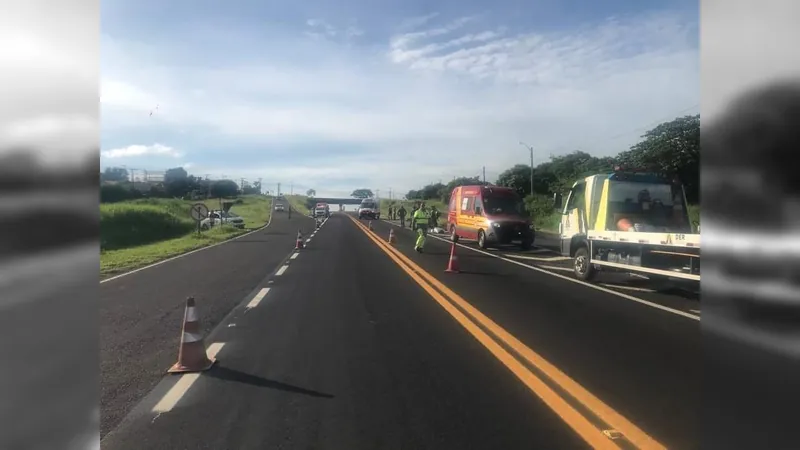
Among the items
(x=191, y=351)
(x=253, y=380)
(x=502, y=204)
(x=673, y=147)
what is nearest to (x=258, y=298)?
(x=191, y=351)

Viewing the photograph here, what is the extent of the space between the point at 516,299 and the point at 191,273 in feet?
28.8

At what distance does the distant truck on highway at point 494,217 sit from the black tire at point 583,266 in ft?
31.5

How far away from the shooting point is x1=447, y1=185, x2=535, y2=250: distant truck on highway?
24.3 meters

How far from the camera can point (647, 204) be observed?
44.0 feet

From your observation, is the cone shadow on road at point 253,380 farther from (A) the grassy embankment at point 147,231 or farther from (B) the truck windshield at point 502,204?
(B) the truck windshield at point 502,204

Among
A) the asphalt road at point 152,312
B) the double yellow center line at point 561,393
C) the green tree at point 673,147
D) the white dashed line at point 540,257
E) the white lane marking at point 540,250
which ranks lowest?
the asphalt road at point 152,312

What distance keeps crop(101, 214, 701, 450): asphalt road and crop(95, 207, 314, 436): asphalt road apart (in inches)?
1.7

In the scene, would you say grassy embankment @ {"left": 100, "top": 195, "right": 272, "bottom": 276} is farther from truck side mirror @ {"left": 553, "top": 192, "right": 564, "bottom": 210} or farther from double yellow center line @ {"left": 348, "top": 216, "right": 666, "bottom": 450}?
double yellow center line @ {"left": 348, "top": 216, "right": 666, "bottom": 450}

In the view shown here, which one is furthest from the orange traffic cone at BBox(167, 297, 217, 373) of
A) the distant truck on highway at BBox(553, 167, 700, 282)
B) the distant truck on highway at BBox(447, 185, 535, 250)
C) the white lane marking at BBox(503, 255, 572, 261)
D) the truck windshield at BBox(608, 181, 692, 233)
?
the distant truck on highway at BBox(447, 185, 535, 250)

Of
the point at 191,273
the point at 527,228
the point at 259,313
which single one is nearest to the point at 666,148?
the point at 527,228

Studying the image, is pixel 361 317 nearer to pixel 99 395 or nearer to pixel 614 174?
pixel 99 395

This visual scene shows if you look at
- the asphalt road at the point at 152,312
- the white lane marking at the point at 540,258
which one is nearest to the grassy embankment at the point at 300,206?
the white lane marking at the point at 540,258

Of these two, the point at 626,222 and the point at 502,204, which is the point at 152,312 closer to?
the point at 626,222

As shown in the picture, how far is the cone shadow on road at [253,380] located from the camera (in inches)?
220
